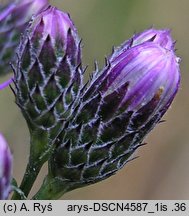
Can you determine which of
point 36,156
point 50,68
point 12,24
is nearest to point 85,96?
point 50,68

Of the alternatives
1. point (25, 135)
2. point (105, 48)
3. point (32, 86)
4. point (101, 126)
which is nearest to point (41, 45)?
point (32, 86)

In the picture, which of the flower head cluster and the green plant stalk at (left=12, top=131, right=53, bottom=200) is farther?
the green plant stalk at (left=12, top=131, right=53, bottom=200)

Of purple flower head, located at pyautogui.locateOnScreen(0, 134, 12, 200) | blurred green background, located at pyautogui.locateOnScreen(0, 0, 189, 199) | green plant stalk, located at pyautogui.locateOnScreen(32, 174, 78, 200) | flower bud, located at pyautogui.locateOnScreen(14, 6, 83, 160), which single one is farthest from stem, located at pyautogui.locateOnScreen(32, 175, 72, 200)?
blurred green background, located at pyautogui.locateOnScreen(0, 0, 189, 199)

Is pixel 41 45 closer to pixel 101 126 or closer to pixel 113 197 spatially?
pixel 101 126

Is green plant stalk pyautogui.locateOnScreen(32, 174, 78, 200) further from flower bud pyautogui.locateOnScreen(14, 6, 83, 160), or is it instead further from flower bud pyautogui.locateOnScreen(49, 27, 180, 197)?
flower bud pyautogui.locateOnScreen(14, 6, 83, 160)

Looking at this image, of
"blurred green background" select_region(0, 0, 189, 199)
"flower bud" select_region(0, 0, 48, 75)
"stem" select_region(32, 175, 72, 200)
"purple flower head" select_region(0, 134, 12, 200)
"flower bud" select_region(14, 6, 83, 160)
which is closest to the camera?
"purple flower head" select_region(0, 134, 12, 200)
